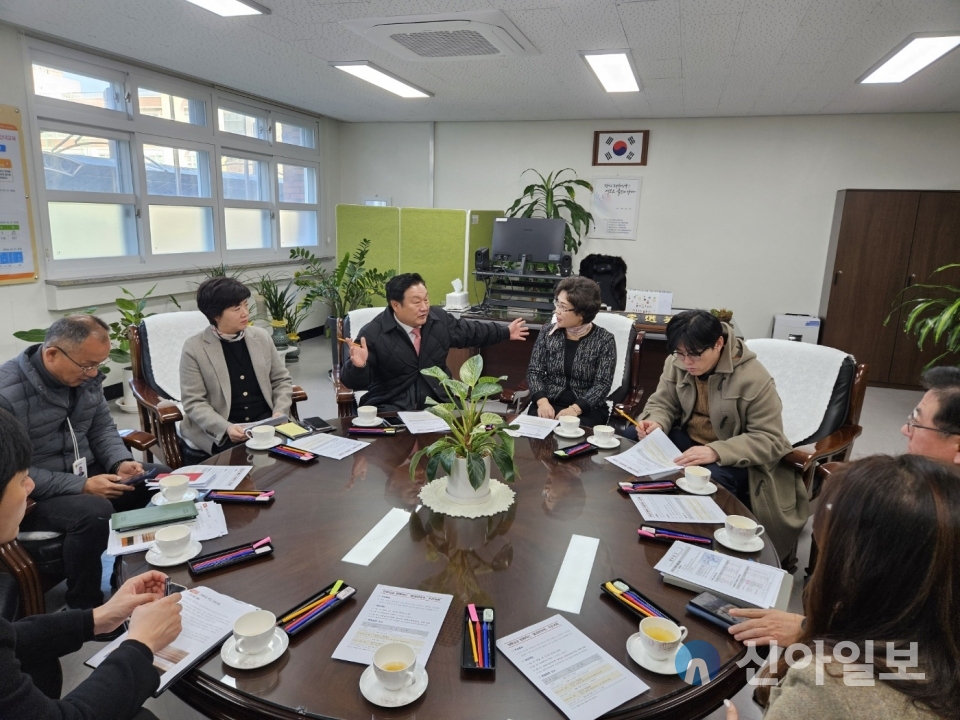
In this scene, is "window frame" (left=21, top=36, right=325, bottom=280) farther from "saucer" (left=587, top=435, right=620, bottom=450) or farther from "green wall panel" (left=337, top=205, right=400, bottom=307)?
"saucer" (left=587, top=435, right=620, bottom=450)

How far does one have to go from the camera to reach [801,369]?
9.05 ft

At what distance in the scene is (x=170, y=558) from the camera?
1276mm

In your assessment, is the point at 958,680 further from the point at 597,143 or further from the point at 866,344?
the point at 597,143

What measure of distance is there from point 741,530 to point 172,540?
133 cm

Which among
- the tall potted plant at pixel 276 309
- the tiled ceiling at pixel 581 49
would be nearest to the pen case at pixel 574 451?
the tiled ceiling at pixel 581 49

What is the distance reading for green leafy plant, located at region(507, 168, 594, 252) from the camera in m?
6.32

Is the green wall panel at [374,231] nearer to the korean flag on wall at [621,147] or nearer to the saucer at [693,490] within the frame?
the korean flag on wall at [621,147]

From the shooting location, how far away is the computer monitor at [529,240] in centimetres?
489

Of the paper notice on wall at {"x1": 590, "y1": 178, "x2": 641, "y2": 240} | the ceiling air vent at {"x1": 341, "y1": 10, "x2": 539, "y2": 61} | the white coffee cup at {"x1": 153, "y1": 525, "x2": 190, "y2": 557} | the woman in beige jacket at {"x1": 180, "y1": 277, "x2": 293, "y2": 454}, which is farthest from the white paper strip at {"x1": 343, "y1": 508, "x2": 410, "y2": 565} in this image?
the paper notice on wall at {"x1": 590, "y1": 178, "x2": 641, "y2": 240}

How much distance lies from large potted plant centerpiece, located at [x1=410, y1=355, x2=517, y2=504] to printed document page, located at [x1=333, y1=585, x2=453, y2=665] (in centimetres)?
39

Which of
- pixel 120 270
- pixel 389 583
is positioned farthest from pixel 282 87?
pixel 389 583

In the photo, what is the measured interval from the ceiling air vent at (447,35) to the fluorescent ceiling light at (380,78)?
0.54 meters

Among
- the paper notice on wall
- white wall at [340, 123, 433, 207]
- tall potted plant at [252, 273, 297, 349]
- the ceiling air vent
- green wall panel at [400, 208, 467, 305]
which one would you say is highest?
the ceiling air vent

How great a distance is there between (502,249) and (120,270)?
10.3ft
